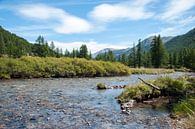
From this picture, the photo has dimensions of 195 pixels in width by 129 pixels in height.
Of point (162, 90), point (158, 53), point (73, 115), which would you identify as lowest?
point (73, 115)

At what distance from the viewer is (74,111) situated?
21.8m

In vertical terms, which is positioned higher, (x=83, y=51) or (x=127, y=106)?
(x=83, y=51)

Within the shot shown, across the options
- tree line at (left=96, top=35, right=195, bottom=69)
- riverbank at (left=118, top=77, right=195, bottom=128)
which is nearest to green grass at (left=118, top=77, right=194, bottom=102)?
riverbank at (left=118, top=77, right=195, bottom=128)

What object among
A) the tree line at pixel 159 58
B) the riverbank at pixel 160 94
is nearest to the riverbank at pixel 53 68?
the riverbank at pixel 160 94

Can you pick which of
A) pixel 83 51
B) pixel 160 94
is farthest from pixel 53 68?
pixel 83 51

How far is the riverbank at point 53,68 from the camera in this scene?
57.6m

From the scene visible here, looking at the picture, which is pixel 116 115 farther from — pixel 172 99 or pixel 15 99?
pixel 15 99

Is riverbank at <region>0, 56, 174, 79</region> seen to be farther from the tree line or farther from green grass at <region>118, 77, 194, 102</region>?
the tree line

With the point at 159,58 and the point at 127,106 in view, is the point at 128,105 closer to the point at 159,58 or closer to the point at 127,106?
the point at 127,106

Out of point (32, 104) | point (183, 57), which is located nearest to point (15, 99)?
point (32, 104)

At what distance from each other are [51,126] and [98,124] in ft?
8.94

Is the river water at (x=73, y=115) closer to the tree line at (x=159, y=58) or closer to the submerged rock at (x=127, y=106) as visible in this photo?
the submerged rock at (x=127, y=106)

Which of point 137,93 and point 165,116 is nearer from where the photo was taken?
point 165,116

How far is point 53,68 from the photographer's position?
6381 centimetres
